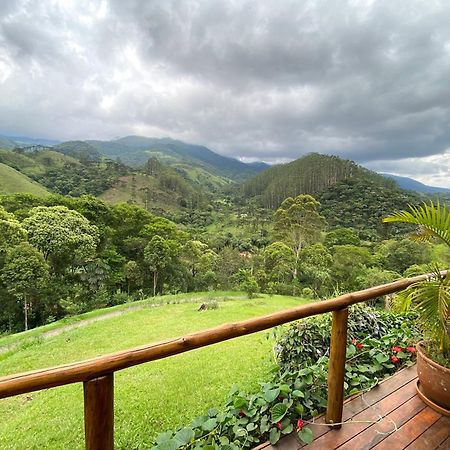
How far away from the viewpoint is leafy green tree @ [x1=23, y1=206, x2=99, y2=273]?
15820 mm

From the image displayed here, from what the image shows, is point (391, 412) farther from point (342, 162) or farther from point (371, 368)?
point (342, 162)

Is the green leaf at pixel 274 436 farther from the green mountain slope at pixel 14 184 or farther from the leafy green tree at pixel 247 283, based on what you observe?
the green mountain slope at pixel 14 184

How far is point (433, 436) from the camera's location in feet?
6.26

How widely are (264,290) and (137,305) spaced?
8.79 m

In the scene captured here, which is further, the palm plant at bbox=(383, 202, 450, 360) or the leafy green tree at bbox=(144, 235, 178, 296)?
the leafy green tree at bbox=(144, 235, 178, 296)

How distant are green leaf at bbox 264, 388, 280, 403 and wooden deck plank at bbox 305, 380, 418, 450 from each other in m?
0.32

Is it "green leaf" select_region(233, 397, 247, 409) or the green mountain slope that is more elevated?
the green mountain slope

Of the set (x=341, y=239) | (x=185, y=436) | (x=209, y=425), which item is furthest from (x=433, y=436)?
(x=341, y=239)

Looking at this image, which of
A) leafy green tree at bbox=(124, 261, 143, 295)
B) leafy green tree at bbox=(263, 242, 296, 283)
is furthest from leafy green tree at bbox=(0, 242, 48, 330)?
leafy green tree at bbox=(263, 242, 296, 283)

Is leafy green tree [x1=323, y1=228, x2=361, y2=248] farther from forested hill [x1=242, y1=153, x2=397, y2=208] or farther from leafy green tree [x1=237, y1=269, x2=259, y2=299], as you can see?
forested hill [x1=242, y1=153, x2=397, y2=208]

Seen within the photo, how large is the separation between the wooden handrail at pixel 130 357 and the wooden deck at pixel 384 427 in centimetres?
87

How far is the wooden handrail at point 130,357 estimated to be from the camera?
87 cm

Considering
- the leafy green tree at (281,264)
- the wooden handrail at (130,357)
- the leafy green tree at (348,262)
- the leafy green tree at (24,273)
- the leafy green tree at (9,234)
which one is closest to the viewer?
the wooden handrail at (130,357)

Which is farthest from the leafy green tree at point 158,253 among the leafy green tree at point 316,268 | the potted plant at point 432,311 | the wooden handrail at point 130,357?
the wooden handrail at point 130,357
